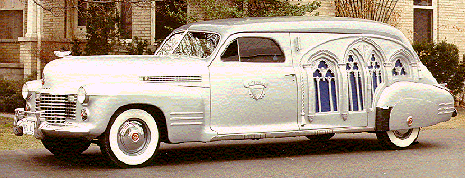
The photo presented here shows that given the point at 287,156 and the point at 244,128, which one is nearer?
the point at 244,128

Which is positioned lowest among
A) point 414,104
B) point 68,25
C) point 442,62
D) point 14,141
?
point 14,141

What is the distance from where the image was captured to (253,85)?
961 centimetres

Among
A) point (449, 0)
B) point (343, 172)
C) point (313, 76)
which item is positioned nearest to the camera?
point (343, 172)

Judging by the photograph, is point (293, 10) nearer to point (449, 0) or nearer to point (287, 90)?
point (449, 0)

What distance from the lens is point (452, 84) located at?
2027 centimetres

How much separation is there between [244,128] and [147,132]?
126 centimetres

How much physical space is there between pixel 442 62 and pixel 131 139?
1302cm

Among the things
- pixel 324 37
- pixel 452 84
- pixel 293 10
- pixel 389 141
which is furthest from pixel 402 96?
pixel 452 84

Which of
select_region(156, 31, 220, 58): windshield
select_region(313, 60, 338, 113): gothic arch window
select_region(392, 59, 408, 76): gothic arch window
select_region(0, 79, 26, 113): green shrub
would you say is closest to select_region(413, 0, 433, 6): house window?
select_region(0, 79, 26, 113): green shrub

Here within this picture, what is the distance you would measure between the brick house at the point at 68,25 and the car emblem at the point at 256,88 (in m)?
8.93

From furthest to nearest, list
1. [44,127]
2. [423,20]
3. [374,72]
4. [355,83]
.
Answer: [423,20] → [374,72] → [355,83] → [44,127]


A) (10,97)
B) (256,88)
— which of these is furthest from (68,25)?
(256,88)

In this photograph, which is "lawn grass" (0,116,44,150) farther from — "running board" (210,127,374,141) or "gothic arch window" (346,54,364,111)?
"gothic arch window" (346,54,364,111)

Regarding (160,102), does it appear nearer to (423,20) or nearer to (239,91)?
(239,91)
